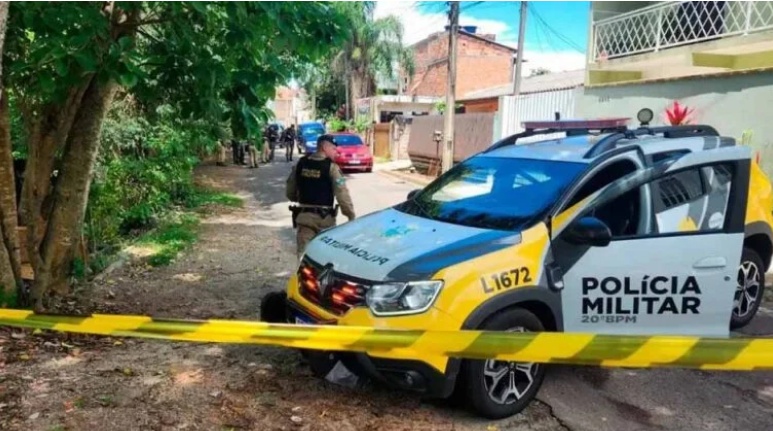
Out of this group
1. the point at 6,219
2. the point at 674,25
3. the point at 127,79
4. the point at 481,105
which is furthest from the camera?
the point at 481,105

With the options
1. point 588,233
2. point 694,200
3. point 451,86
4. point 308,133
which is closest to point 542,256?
point 588,233

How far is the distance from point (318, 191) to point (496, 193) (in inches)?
82.7

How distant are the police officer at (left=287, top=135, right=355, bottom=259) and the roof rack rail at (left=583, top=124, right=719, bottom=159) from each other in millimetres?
2400

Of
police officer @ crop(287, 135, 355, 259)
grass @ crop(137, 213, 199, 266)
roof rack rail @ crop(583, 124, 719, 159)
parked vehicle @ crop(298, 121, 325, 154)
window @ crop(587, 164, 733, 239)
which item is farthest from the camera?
parked vehicle @ crop(298, 121, 325, 154)

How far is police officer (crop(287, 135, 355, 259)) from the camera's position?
5598 mm

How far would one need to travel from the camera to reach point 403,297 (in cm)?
322

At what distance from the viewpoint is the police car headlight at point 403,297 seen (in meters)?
3.19

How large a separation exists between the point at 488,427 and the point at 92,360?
9.32ft

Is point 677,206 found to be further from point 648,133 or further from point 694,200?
point 648,133

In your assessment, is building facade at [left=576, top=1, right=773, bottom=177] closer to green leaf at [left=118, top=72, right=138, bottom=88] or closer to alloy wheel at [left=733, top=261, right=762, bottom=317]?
alloy wheel at [left=733, top=261, right=762, bottom=317]

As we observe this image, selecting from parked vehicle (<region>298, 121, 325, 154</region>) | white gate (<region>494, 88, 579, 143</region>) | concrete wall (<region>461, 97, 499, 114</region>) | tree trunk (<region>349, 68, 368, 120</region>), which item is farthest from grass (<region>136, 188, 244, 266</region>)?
tree trunk (<region>349, 68, 368, 120</region>)

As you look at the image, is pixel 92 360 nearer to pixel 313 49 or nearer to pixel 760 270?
pixel 313 49

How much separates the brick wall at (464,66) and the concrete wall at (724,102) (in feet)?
104

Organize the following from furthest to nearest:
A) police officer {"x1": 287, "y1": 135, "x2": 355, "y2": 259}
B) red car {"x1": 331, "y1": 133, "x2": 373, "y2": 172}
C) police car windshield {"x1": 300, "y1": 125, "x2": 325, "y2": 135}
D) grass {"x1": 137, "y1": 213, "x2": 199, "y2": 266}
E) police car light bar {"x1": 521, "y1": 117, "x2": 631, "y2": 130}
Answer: police car windshield {"x1": 300, "y1": 125, "x2": 325, "y2": 135} < red car {"x1": 331, "y1": 133, "x2": 373, "y2": 172} < grass {"x1": 137, "y1": 213, "x2": 199, "y2": 266} < police officer {"x1": 287, "y1": 135, "x2": 355, "y2": 259} < police car light bar {"x1": 521, "y1": 117, "x2": 631, "y2": 130}
